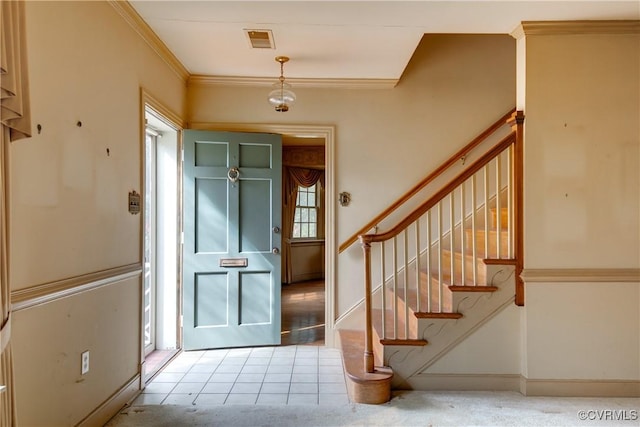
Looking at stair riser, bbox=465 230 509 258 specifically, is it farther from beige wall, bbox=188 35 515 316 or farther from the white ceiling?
the white ceiling

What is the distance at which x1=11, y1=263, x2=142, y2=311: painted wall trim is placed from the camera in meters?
1.57

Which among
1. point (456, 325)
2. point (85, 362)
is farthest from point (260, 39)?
point (456, 325)

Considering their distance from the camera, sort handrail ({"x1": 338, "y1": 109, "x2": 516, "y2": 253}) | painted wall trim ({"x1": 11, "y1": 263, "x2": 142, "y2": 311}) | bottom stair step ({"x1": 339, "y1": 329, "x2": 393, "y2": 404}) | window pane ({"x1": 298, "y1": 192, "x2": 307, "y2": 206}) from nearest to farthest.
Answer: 1. painted wall trim ({"x1": 11, "y1": 263, "x2": 142, "y2": 311})
2. bottom stair step ({"x1": 339, "y1": 329, "x2": 393, "y2": 404})
3. handrail ({"x1": 338, "y1": 109, "x2": 516, "y2": 253})
4. window pane ({"x1": 298, "y1": 192, "x2": 307, "y2": 206})

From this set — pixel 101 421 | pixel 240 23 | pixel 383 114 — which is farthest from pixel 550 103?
pixel 101 421

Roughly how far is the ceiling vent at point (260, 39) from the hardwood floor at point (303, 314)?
2.75 meters

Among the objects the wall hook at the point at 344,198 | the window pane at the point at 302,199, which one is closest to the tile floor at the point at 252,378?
the wall hook at the point at 344,198

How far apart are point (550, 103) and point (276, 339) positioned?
3.06 meters

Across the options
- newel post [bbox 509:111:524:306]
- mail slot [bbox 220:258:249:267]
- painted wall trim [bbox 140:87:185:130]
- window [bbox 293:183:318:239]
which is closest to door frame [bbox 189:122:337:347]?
painted wall trim [bbox 140:87:185:130]

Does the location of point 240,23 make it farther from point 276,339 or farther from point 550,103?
point 276,339

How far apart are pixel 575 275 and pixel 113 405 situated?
3.17m

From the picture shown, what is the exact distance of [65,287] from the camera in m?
1.83

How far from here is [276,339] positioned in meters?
3.62

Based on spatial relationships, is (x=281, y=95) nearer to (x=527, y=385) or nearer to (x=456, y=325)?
(x=456, y=325)

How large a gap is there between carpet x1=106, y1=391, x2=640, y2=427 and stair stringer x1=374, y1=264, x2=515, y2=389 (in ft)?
0.78
